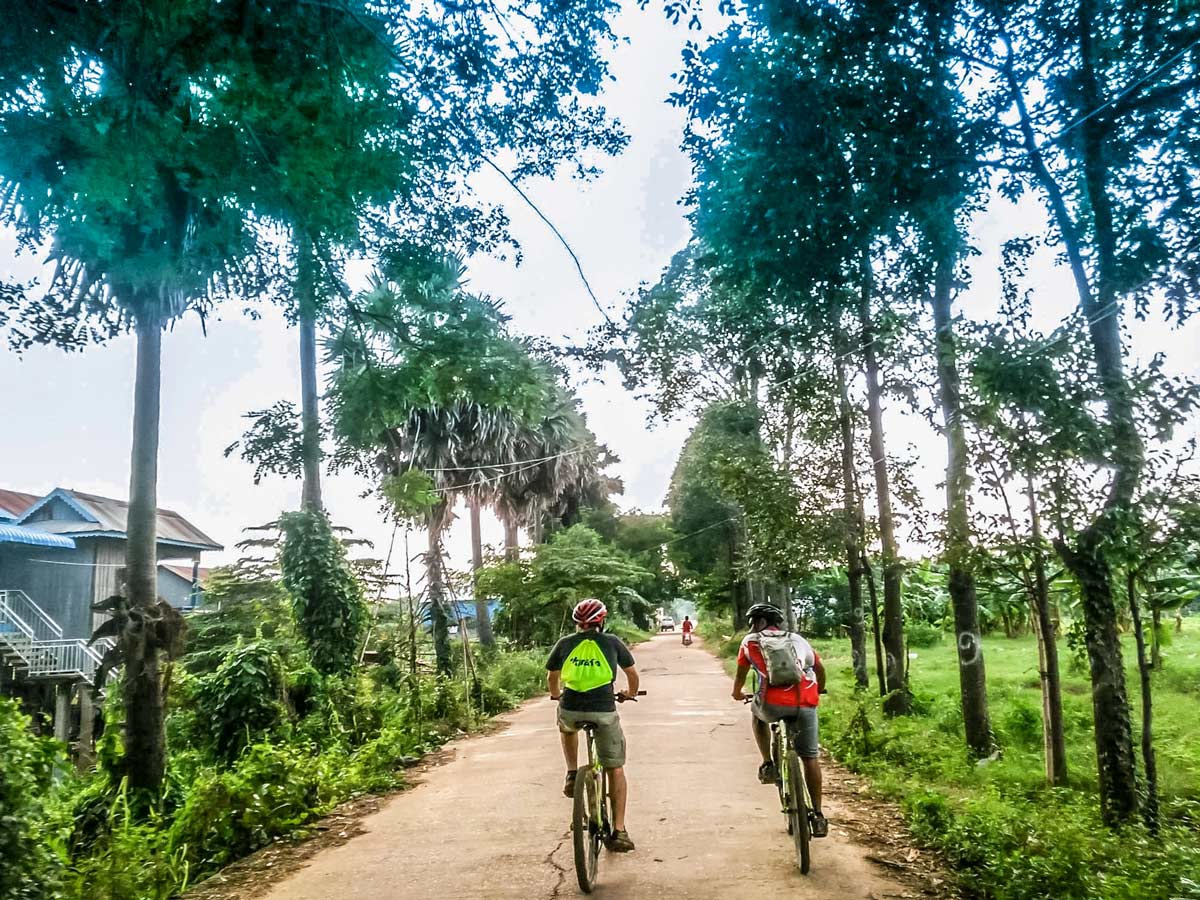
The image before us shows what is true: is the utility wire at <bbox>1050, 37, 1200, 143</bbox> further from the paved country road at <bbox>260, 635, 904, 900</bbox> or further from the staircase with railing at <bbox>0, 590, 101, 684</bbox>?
the staircase with railing at <bbox>0, 590, 101, 684</bbox>

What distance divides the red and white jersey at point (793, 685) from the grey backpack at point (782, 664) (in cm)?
4

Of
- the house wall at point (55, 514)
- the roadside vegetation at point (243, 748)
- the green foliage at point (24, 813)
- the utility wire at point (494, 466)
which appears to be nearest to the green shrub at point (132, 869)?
the roadside vegetation at point (243, 748)

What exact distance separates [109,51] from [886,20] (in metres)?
5.59

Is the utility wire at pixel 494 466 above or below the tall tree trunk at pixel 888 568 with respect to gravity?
above

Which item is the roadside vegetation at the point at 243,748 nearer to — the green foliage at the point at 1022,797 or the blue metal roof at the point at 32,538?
the blue metal roof at the point at 32,538

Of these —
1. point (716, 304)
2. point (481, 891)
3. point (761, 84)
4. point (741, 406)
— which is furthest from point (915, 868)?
point (741, 406)

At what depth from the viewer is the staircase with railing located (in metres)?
18.6

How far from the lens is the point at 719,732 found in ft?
42.6

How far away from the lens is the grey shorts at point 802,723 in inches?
233

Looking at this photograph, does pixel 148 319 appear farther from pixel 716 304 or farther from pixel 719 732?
pixel 716 304

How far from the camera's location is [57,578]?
2148 cm

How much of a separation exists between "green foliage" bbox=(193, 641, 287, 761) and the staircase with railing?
9.07 m

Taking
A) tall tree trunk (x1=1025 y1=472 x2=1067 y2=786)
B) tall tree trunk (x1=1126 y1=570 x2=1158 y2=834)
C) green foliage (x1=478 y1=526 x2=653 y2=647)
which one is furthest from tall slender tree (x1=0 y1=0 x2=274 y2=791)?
green foliage (x1=478 y1=526 x2=653 y2=647)

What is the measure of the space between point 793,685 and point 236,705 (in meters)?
8.39
